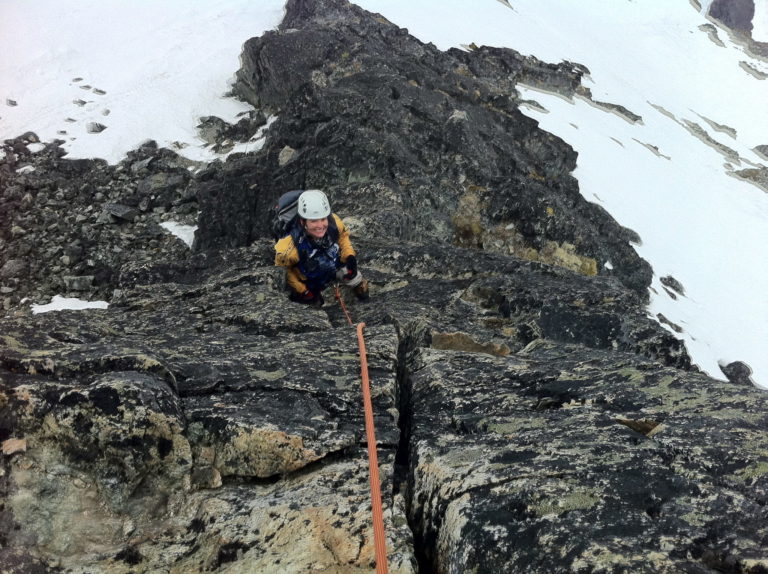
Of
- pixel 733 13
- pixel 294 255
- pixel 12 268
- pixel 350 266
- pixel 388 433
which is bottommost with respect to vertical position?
pixel 12 268

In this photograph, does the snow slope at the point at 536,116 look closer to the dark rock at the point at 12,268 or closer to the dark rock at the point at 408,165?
the dark rock at the point at 408,165

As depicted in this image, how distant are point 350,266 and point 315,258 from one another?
0.53 m

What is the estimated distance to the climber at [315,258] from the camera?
7277 millimetres

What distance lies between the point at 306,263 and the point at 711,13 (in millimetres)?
76048

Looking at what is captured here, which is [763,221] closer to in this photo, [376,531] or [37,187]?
[376,531]

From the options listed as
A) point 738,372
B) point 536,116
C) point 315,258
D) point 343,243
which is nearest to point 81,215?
point 315,258

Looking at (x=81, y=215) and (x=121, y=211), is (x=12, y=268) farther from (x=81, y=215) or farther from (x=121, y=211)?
(x=121, y=211)

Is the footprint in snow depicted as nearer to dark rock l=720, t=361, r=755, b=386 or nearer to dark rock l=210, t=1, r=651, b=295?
dark rock l=210, t=1, r=651, b=295

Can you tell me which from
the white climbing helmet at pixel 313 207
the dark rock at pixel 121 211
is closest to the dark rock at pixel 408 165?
the dark rock at pixel 121 211

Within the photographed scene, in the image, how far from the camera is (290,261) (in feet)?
24.3

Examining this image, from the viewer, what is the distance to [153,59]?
24531mm

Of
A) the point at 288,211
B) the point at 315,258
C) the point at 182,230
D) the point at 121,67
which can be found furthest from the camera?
the point at 121,67

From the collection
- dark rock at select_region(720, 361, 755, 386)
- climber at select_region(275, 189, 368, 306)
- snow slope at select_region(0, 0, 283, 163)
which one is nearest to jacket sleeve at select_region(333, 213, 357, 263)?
climber at select_region(275, 189, 368, 306)

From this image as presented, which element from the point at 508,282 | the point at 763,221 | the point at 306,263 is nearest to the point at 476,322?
the point at 508,282
